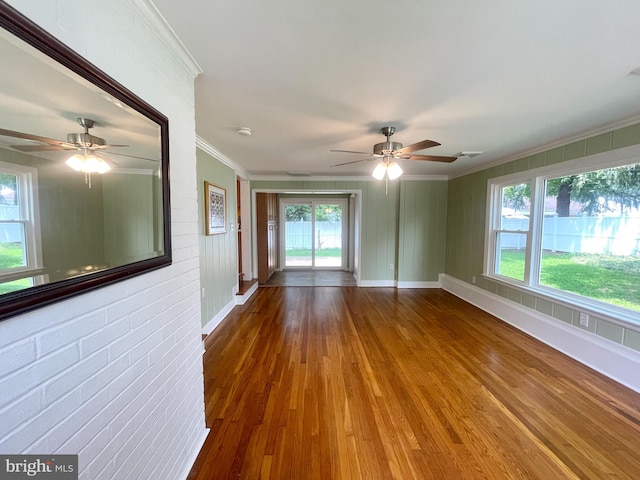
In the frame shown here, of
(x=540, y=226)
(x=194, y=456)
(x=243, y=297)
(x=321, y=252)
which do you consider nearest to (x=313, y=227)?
(x=321, y=252)

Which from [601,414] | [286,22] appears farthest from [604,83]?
[601,414]

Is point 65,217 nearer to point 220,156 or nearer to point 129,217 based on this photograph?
point 129,217

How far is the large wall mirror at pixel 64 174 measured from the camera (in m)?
0.62

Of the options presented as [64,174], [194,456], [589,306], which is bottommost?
[194,456]

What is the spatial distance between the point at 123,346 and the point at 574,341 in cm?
385

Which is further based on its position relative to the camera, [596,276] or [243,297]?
[243,297]

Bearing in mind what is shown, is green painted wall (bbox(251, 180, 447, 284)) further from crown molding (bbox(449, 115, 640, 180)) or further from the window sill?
the window sill

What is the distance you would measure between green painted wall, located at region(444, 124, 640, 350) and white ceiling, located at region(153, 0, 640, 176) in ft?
0.73

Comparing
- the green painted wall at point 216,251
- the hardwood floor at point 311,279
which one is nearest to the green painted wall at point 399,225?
the hardwood floor at point 311,279

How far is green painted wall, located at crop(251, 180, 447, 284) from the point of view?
527 centimetres

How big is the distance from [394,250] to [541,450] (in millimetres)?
3996

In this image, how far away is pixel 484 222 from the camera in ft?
13.7

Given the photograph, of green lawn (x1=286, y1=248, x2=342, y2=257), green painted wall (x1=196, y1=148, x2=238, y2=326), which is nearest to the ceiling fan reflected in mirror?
green painted wall (x1=196, y1=148, x2=238, y2=326)

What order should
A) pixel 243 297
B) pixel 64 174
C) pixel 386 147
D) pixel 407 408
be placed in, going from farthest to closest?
pixel 243 297 → pixel 386 147 → pixel 407 408 → pixel 64 174
